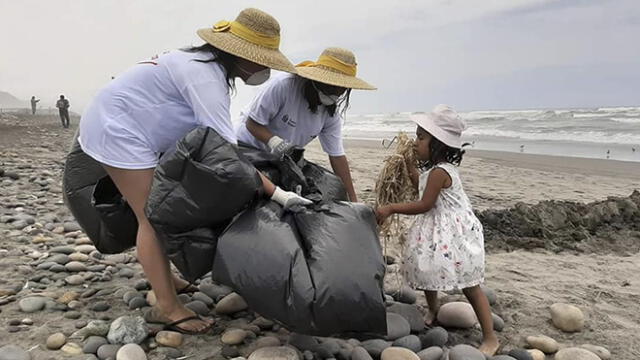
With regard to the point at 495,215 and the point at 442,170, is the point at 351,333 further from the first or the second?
the point at 495,215

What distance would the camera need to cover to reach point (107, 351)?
2.33 metres

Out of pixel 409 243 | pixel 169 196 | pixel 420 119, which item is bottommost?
pixel 409 243

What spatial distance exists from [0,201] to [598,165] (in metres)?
11.5

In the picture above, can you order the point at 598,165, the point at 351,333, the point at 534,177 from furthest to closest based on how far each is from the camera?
1. the point at 598,165
2. the point at 534,177
3. the point at 351,333

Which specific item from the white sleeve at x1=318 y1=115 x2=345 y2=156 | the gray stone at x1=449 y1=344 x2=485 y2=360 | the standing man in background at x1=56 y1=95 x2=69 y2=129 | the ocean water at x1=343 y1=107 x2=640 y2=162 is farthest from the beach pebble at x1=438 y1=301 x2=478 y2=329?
the standing man in background at x1=56 y1=95 x2=69 y2=129

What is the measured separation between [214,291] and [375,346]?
1.15 m

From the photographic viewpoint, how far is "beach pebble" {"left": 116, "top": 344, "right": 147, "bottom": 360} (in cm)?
226

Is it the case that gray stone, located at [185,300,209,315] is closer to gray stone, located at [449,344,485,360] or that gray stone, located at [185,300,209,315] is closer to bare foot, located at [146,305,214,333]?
bare foot, located at [146,305,214,333]

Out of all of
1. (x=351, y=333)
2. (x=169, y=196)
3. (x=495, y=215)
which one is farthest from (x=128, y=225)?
(x=495, y=215)

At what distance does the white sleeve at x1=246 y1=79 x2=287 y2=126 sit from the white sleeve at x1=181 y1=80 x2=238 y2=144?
2.61ft

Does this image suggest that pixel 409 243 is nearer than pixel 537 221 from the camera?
Yes

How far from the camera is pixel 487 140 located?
18906 millimetres

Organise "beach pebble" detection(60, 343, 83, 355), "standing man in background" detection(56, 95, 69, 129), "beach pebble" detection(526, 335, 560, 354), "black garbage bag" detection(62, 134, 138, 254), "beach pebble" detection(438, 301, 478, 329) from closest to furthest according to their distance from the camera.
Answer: "beach pebble" detection(60, 343, 83, 355), "beach pebble" detection(526, 335, 560, 354), "black garbage bag" detection(62, 134, 138, 254), "beach pebble" detection(438, 301, 478, 329), "standing man in background" detection(56, 95, 69, 129)

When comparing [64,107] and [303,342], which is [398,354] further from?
[64,107]
